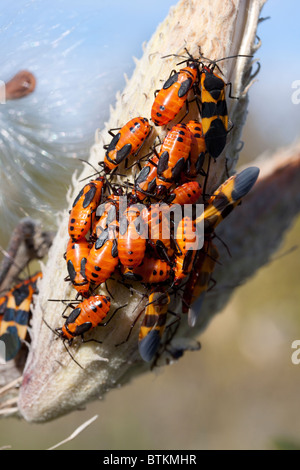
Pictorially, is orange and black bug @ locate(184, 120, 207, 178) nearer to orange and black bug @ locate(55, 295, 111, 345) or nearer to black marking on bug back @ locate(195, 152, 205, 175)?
black marking on bug back @ locate(195, 152, 205, 175)

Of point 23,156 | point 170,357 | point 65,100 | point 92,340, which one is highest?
point 65,100

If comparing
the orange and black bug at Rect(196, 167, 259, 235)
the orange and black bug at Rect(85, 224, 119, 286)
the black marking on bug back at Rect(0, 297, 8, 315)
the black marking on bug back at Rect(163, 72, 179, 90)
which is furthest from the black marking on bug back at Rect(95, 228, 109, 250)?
the black marking on bug back at Rect(0, 297, 8, 315)

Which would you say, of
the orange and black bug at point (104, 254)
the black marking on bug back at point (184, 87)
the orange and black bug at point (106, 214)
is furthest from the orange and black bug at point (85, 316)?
the black marking on bug back at point (184, 87)

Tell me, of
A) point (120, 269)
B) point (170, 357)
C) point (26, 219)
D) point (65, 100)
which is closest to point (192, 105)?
point (120, 269)

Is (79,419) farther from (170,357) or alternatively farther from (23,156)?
(23,156)

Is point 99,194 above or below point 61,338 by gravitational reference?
above

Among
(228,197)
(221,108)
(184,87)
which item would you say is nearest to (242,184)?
(228,197)

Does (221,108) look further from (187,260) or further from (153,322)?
(153,322)

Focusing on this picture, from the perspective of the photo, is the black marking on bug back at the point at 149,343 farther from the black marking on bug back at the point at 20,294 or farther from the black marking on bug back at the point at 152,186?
the black marking on bug back at the point at 20,294
